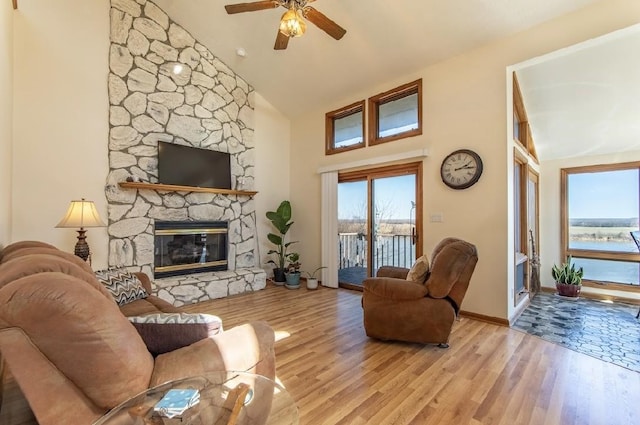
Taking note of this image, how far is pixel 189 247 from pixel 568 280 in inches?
235

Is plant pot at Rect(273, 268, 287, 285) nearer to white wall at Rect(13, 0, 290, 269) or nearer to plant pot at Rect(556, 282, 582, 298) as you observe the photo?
white wall at Rect(13, 0, 290, 269)

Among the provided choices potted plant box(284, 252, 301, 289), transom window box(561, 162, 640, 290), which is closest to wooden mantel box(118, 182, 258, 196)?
potted plant box(284, 252, 301, 289)

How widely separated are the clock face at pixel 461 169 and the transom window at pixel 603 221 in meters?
2.58

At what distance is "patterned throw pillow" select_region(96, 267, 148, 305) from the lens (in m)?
2.49

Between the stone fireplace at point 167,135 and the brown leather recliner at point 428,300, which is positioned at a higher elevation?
the stone fireplace at point 167,135

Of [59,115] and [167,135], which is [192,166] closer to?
[167,135]

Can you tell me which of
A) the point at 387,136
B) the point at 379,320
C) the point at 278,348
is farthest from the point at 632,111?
the point at 278,348

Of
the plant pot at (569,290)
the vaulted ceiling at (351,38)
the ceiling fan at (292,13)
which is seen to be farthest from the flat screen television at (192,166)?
the plant pot at (569,290)

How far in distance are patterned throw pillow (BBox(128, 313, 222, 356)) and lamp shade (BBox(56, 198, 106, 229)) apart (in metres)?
2.34

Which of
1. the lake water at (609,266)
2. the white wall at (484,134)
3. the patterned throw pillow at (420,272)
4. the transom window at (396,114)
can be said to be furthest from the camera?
the lake water at (609,266)

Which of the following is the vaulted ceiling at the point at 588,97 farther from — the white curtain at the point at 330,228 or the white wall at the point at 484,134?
the white curtain at the point at 330,228

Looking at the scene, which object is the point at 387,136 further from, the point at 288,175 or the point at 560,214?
the point at 560,214

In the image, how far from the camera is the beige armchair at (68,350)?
925mm

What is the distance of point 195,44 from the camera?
→ 4.84 m
